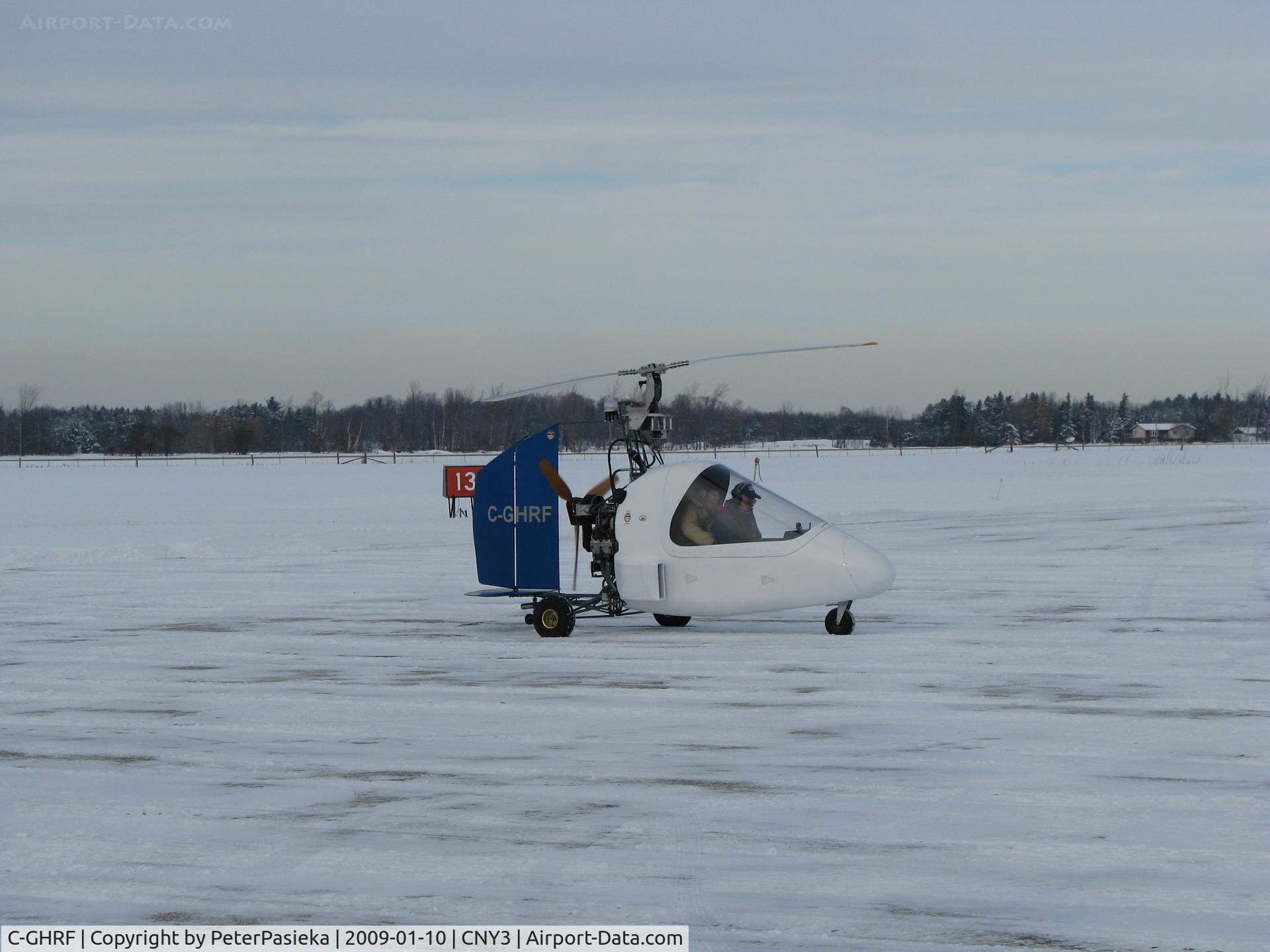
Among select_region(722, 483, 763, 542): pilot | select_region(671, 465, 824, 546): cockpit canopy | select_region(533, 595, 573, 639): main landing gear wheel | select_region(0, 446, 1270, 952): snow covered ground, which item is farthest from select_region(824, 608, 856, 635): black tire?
select_region(533, 595, 573, 639): main landing gear wheel

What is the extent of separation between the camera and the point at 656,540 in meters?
12.4

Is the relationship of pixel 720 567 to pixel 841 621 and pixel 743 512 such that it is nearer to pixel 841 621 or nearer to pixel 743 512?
pixel 743 512

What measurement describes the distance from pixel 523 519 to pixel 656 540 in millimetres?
1515

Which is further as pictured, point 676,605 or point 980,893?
point 676,605

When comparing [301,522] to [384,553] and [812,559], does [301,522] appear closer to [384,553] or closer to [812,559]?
[384,553]

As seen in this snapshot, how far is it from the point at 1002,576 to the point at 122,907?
44.0 ft

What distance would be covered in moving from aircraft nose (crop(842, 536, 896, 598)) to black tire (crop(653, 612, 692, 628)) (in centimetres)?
211

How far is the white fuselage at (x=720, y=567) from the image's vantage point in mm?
11836

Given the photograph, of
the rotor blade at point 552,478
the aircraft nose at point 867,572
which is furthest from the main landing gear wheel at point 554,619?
the aircraft nose at point 867,572

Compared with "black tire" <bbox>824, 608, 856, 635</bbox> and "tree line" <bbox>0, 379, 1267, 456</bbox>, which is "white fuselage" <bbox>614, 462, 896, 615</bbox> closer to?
"black tire" <bbox>824, 608, 856, 635</bbox>

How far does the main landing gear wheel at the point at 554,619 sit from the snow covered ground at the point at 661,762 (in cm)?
18

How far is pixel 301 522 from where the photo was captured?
2873 centimetres

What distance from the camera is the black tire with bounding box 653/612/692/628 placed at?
13.3m

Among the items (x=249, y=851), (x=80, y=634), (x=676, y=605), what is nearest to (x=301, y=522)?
(x=80, y=634)
